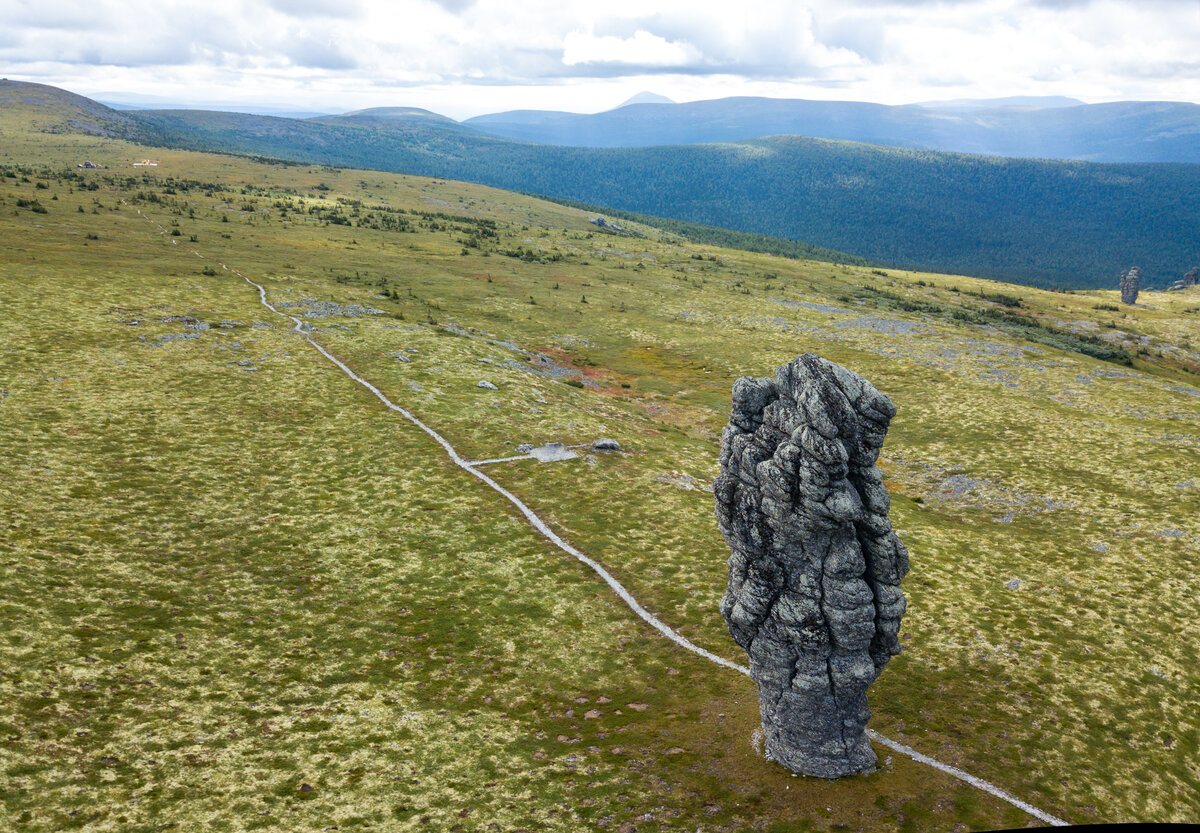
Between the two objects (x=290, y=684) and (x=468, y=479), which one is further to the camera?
(x=468, y=479)

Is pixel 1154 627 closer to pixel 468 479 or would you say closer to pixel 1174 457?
pixel 1174 457

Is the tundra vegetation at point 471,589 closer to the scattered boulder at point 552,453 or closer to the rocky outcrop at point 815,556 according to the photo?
the scattered boulder at point 552,453

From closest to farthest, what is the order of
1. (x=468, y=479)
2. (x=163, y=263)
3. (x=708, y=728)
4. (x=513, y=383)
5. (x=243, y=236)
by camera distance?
1. (x=708, y=728)
2. (x=468, y=479)
3. (x=513, y=383)
4. (x=163, y=263)
5. (x=243, y=236)

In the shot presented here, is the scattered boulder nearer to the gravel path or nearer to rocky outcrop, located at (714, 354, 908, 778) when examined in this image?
the gravel path

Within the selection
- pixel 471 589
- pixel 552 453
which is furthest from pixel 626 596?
pixel 552 453

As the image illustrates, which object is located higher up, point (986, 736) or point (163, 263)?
point (163, 263)

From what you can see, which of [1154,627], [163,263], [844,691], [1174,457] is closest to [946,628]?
[1154,627]

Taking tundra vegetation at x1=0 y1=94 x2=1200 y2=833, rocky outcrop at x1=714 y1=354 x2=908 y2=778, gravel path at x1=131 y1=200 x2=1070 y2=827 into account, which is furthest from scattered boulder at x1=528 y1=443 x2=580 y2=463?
rocky outcrop at x1=714 y1=354 x2=908 y2=778
